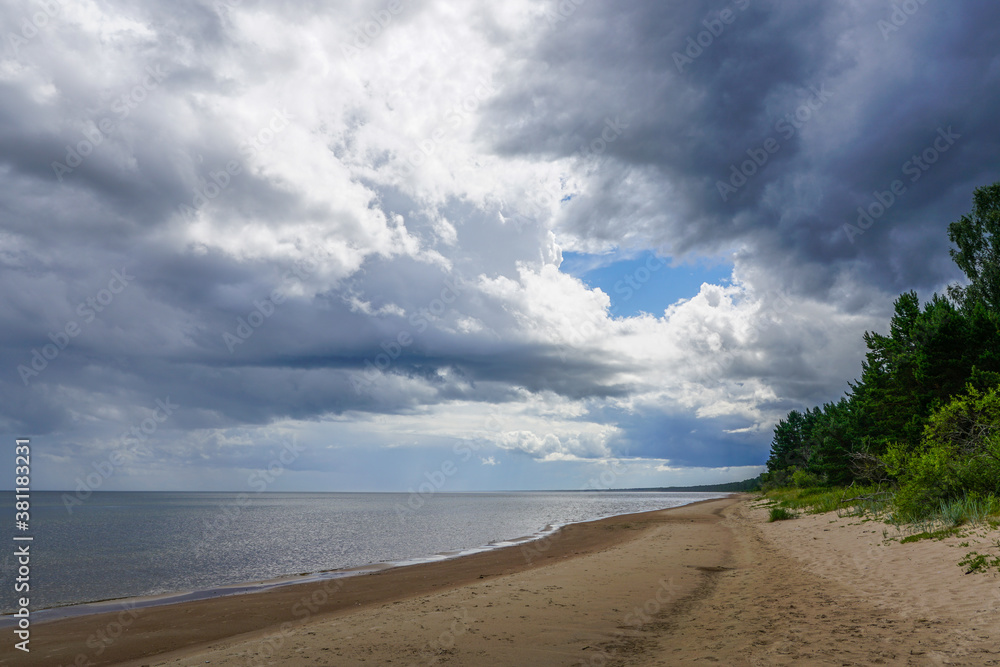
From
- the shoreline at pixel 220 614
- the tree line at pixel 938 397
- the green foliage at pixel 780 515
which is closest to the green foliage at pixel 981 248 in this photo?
the tree line at pixel 938 397

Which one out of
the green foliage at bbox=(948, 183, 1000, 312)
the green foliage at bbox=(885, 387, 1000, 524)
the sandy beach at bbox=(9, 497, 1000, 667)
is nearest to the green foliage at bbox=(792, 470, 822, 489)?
the green foliage at bbox=(948, 183, 1000, 312)

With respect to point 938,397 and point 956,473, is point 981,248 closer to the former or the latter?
point 938,397

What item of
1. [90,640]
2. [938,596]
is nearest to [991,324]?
[938,596]

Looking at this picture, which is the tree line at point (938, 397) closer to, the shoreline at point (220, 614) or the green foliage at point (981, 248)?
the green foliage at point (981, 248)

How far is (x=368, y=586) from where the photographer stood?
68.5 ft

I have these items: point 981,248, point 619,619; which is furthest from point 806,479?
point 619,619

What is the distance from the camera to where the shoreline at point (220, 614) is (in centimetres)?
1320

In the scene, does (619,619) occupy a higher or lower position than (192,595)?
higher

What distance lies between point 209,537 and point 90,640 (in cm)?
3704

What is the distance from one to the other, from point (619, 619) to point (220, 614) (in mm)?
12245

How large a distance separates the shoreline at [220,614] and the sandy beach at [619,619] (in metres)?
0.08

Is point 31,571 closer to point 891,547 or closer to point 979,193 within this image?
point 891,547

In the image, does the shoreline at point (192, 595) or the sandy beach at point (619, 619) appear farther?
the shoreline at point (192, 595)

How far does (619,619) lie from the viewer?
11812 millimetres
